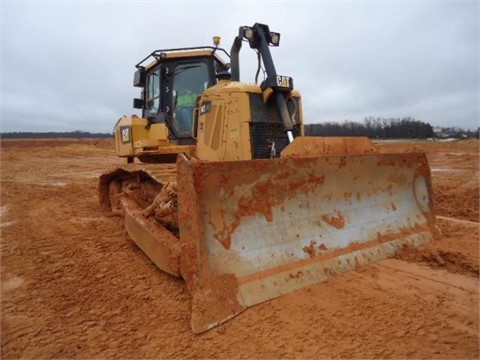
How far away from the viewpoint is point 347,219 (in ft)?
11.7

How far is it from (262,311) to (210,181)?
1.03m

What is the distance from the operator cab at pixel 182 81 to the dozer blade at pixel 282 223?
2.72 m

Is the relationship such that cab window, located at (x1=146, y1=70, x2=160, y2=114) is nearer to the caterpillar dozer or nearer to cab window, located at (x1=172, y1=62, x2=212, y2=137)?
the caterpillar dozer

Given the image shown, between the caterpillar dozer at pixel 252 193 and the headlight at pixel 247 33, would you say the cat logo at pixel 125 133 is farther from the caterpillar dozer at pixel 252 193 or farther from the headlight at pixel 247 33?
the headlight at pixel 247 33

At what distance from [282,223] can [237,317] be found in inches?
37.1

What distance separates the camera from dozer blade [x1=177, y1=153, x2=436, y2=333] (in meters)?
2.70

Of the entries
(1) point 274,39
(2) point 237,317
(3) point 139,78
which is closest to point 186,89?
(3) point 139,78

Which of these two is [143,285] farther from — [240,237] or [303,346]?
[303,346]

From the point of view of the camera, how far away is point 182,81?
19.0 feet

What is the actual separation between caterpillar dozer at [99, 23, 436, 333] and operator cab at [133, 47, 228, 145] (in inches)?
0.7

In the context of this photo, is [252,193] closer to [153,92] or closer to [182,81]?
[182,81]

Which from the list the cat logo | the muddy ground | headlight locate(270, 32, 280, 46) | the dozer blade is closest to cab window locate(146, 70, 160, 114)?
the cat logo

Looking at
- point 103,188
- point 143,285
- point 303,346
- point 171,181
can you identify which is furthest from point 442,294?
point 103,188

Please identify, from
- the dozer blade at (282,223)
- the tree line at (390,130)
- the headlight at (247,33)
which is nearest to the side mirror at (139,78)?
the headlight at (247,33)
